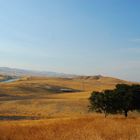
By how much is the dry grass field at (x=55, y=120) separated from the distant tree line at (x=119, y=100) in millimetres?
3834

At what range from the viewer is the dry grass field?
1144cm

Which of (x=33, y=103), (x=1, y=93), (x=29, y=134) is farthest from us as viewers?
(x=1, y=93)

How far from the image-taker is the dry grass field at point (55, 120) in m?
11.4

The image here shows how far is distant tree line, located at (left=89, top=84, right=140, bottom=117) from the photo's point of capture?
4819cm

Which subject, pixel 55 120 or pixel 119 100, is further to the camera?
pixel 119 100

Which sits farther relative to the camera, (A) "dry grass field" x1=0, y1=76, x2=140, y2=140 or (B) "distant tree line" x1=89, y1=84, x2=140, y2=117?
(B) "distant tree line" x1=89, y1=84, x2=140, y2=117

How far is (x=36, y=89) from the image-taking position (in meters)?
131

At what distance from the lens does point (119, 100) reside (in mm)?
48625

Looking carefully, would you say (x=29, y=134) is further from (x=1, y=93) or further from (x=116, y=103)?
(x=1, y=93)

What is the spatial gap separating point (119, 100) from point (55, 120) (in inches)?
890

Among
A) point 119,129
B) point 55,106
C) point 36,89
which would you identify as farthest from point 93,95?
point 36,89

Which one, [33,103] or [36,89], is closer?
[33,103]

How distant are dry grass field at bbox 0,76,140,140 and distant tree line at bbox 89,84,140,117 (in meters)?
3.83

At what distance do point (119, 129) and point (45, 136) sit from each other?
3228 mm
